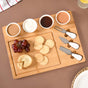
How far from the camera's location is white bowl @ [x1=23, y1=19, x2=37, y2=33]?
1033 millimetres

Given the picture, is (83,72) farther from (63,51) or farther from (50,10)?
(50,10)

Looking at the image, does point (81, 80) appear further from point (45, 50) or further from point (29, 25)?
point (29, 25)

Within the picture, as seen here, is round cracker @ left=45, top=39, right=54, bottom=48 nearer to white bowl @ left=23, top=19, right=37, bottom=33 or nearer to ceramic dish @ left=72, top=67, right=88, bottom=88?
white bowl @ left=23, top=19, right=37, bottom=33

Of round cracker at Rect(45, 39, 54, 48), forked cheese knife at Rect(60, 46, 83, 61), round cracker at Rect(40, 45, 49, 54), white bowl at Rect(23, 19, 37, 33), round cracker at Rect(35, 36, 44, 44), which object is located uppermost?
white bowl at Rect(23, 19, 37, 33)

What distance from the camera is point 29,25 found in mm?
1033

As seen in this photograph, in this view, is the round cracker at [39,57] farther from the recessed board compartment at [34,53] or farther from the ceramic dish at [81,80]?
the ceramic dish at [81,80]

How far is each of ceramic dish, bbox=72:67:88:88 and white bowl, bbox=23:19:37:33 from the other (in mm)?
434

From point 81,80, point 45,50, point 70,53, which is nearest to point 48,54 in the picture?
point 45,50

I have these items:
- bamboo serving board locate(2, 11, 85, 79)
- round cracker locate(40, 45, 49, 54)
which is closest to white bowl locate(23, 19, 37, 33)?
bamboo serving board locate(2, 11, 85, 79)

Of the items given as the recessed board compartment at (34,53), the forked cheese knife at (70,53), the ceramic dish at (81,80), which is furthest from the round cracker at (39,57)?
the ceramic dish at (81,80)

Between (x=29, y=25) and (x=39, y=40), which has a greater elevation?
(x=29, y=25)

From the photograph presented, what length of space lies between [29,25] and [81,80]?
20.3 inches

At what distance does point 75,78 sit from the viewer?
101cm

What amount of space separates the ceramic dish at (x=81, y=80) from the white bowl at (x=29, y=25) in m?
0.43
